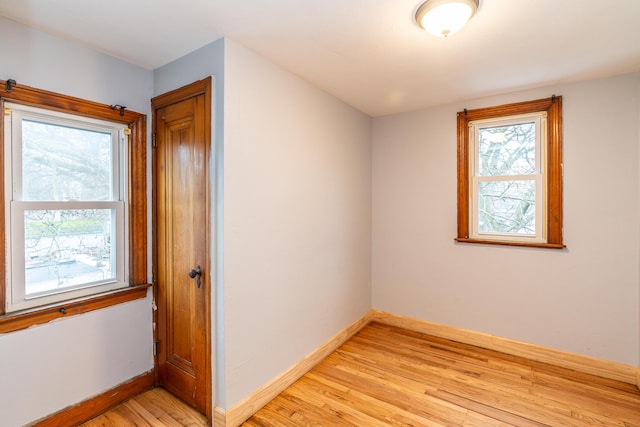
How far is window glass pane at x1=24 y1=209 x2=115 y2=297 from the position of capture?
1.83 metres

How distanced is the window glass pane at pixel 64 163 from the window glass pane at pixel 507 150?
10.9 ft

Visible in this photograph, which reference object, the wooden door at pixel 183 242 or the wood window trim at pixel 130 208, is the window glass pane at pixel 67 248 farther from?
the wooden door at pixel 183 242

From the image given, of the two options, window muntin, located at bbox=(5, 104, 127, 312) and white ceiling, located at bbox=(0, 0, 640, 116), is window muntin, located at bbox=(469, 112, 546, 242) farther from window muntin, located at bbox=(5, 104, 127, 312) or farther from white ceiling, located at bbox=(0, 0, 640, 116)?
window muntin, located at bbox=(5, 104, 127, 312)

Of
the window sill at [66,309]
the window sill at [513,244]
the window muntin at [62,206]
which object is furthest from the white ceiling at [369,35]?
Result: the window sill at [66,309]

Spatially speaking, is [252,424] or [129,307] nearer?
[252,424]

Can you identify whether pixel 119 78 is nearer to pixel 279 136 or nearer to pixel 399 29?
pixel 279 136

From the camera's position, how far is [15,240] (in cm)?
174

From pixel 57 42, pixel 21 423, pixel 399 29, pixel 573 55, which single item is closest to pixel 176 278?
pixel 21 423

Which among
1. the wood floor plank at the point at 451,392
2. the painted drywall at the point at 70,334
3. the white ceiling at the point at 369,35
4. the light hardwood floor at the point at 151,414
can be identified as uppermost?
the white ceiling at the point at 369,35

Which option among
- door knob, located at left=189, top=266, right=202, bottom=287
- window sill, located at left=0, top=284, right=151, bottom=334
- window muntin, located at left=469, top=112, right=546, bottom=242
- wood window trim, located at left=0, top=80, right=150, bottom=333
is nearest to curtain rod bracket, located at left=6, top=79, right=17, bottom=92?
wood window trim, located at left=0, top=80, right=150, bottom=333

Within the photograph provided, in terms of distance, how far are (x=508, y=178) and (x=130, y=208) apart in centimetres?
331

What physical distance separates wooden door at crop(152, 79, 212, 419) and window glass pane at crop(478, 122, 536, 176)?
2.64 metres

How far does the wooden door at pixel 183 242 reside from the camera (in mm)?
1993

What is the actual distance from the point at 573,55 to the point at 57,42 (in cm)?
344
